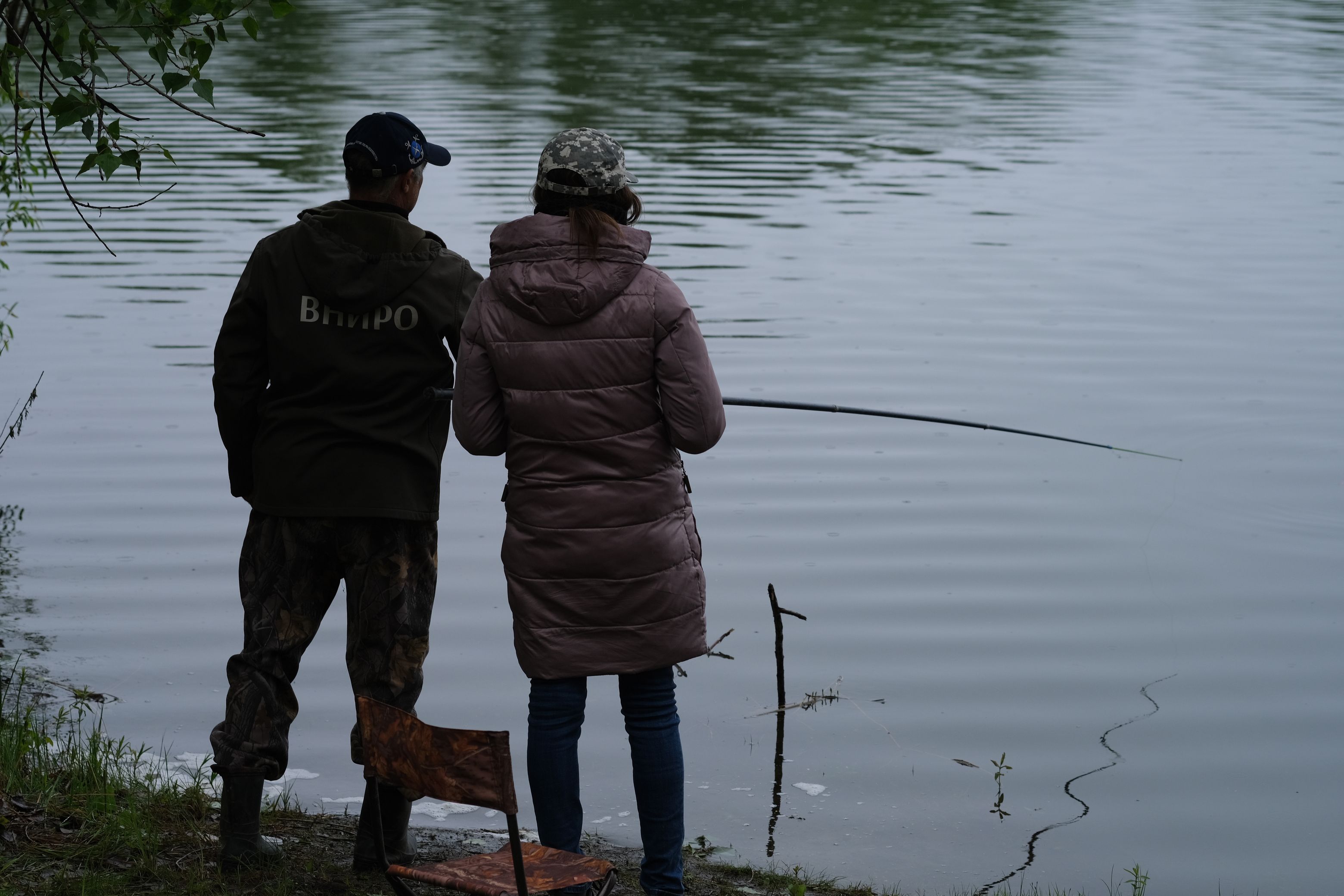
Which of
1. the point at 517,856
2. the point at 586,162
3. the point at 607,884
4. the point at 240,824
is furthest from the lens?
the point at 240,824

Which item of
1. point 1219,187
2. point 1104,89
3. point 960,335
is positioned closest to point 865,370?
point 960,335

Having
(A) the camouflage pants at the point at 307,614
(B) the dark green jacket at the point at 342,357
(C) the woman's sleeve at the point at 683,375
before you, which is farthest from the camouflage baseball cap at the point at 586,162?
(A) the camouflage pants at the point at 307,614

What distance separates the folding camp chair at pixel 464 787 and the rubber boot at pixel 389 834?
0.54m

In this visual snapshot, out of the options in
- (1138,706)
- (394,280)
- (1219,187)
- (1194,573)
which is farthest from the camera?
(1219,187)

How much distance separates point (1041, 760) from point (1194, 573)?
1.83 metres

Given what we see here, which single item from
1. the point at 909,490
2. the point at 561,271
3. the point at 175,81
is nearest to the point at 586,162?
the point at 561,271

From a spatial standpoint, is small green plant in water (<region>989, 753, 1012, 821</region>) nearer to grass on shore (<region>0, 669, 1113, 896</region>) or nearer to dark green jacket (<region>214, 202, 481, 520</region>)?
grass on shore (<region>0, 669, 1113, 896</region>)

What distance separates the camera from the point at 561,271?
10.7ft

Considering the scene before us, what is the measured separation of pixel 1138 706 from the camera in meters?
5.51

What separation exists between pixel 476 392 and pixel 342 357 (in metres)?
0.34

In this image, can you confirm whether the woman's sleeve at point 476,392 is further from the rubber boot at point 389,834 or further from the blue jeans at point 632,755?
the rubber boot at point 389,834

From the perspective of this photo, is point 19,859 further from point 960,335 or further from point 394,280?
point 960,335

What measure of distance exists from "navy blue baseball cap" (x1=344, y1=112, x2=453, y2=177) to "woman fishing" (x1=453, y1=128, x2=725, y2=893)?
0.29 meters

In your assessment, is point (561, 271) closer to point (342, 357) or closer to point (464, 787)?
point (342, 357)
